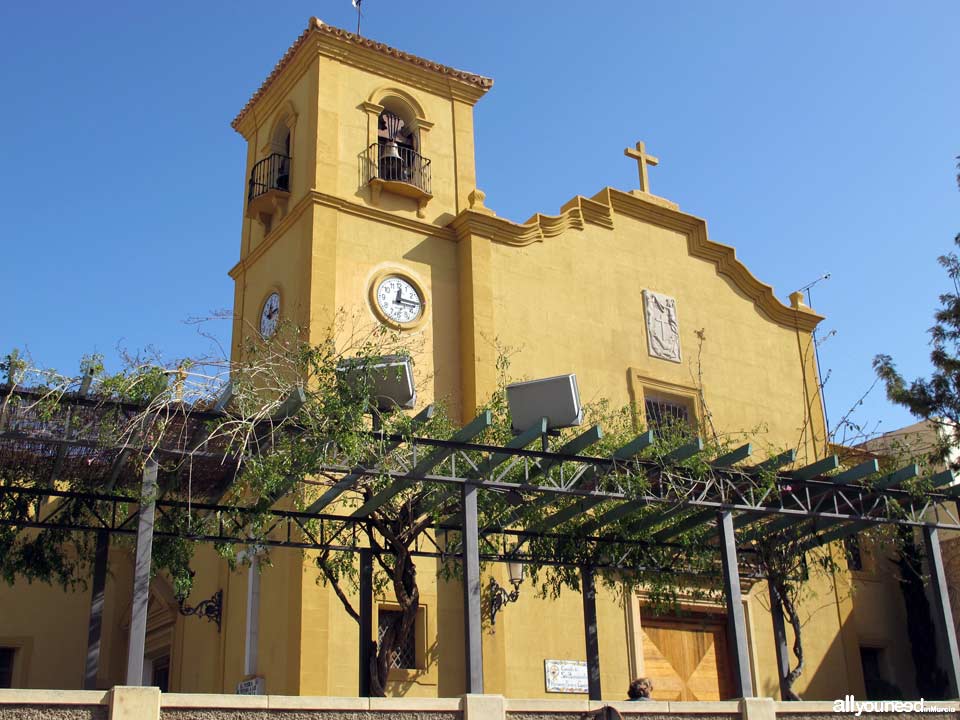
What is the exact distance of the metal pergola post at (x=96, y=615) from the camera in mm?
12070

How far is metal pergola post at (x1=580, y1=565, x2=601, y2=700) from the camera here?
14344 mm

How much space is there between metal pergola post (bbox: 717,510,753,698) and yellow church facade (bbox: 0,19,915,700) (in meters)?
4.63

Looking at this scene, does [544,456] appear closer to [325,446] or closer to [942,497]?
[325,446]

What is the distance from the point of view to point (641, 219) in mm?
22672

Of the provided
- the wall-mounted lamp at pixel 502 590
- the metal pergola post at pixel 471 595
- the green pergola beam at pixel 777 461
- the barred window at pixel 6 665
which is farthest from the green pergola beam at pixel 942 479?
the barred window at pixel 6 665

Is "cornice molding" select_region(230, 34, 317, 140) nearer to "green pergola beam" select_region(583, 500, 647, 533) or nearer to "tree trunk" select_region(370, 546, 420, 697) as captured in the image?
"green pergola beam" select_region(583, 500, 647, 533)

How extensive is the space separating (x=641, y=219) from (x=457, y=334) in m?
5.47

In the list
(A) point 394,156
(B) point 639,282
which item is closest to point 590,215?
(B) point 639,282

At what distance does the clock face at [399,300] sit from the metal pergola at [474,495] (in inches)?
175

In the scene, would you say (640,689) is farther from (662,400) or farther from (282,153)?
(282,153)

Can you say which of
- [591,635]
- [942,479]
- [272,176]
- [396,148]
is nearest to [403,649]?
[591,635]

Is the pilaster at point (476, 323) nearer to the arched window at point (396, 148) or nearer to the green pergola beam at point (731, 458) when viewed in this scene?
the arched window at point (396, 148)

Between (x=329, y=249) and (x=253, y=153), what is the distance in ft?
17.8

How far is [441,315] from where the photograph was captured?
766 inches
